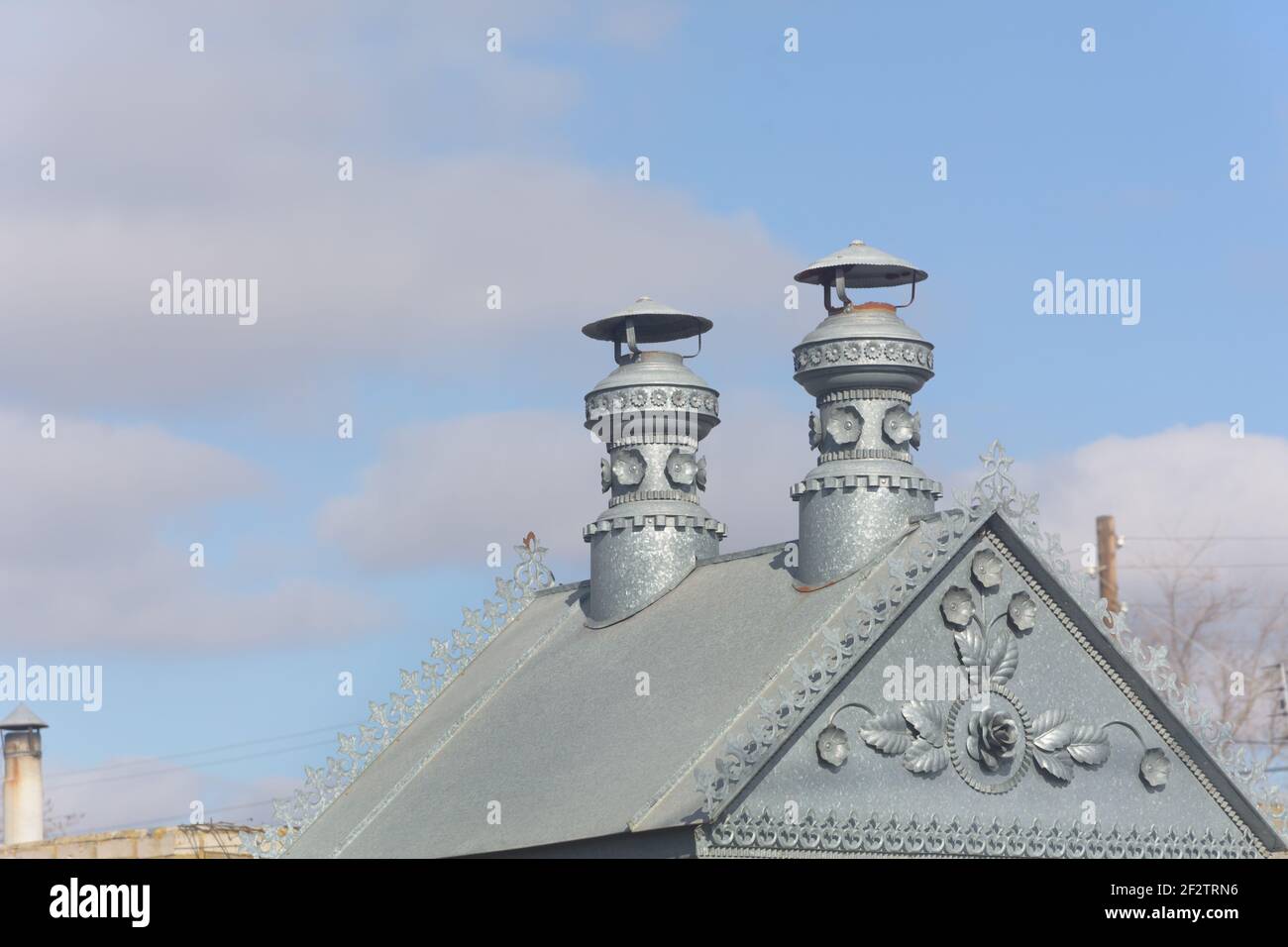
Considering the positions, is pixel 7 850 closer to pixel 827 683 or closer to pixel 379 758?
pixel 379 758

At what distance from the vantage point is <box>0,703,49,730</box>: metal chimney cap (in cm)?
6956

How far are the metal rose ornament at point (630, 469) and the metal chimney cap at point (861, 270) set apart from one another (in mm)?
4850

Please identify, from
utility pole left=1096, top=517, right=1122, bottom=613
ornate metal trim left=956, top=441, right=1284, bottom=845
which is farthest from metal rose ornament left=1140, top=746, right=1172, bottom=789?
utility pole left=1096, top=517, right=1122, bottom=613

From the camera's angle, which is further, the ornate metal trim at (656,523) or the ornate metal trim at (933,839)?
the ornate metal trim at (656,523)

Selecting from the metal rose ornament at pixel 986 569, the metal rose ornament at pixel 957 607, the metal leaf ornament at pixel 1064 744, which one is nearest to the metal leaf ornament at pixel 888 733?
the metal rose ornament at pixel 957 607

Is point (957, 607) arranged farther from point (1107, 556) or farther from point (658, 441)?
point (1107, 556)

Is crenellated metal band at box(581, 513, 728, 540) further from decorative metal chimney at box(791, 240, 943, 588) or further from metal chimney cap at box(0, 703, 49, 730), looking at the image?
metal chimney cap at box(0, 703, 49, 730)

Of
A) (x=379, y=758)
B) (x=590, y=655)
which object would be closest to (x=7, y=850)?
(x=379, y=758)

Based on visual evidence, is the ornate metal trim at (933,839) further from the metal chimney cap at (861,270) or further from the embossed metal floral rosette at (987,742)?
the metal chimney cap at (861,270)

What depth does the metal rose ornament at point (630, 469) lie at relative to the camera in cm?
4562

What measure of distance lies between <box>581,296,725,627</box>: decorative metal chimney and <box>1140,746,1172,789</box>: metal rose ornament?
9335 millimetres

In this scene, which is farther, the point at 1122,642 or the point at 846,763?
the point at 1122,642
